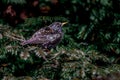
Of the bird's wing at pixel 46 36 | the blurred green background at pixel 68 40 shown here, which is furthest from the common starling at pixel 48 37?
the blurred green background at pixel 68 40

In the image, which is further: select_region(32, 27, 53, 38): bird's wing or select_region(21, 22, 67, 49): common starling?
select_region(32, 27, 53, 38): bird's wing

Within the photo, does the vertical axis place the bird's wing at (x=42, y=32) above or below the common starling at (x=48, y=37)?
above

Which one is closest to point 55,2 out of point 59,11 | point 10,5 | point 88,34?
point 59,11

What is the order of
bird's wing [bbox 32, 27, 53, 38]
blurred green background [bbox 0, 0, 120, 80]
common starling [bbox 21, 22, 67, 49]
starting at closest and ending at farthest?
blurred green background [bbox 0, 0, 120, 80]
common starling [bbox 21, 22, 67, 49]
bird's wing [bbox 32, 27, 53, 38]

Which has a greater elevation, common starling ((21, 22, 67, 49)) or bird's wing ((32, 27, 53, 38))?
bird's wing ((32, 27, 53, 38))

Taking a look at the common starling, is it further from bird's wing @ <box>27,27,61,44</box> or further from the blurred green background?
the blurred green background

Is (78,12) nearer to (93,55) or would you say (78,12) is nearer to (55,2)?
(55,2)

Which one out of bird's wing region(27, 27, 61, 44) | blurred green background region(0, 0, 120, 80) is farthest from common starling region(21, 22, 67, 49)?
blurred green background region(0, 0, 120, 80)

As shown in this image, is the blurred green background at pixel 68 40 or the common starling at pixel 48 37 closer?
the blurred green background at pixel 68 40

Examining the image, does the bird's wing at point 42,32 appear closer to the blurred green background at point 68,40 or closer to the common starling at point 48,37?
the common starling at point 48,37
